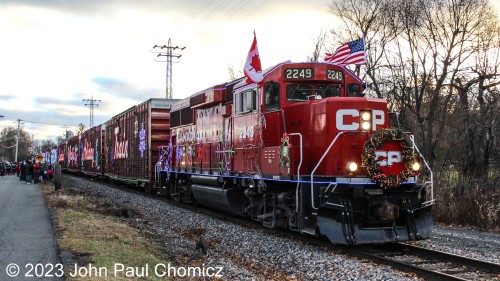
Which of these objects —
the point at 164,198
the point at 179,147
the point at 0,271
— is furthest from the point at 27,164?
the point at 0,271

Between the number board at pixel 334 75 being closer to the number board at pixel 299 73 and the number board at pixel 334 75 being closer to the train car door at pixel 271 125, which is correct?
the number board at pixel 299 73

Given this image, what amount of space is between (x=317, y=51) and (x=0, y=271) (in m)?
28.2

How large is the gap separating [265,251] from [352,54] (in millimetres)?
8319

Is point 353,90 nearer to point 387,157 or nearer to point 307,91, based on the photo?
point 307,91

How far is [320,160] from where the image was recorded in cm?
944

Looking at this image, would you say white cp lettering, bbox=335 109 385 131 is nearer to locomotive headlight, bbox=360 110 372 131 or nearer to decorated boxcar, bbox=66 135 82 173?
locomotive headlight, bbox=360 110 372 131

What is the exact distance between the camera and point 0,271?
6.92m

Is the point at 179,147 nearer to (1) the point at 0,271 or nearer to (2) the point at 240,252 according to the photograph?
(2) the point at 240,252

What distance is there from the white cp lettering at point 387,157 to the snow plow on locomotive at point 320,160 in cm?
2

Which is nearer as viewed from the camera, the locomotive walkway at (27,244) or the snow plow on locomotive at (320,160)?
the locomotive walkway at (27,244)

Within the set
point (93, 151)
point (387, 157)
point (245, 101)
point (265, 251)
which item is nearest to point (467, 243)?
point (387, 157)

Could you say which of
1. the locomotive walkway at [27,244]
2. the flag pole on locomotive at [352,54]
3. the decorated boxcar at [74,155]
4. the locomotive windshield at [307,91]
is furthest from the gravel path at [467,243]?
the decorated boxcar at [74,155]

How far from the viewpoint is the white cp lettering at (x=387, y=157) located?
953 centimetres

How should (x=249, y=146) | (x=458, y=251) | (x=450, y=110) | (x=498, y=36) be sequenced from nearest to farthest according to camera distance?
(x=458, y=251)
(x=249, y=146)
(x=498, y=36)
(x=450, y=110)
